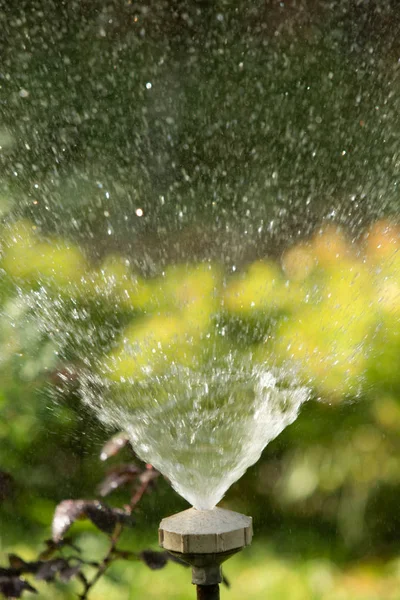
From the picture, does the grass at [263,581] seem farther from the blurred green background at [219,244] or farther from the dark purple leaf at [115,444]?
the dark purple leaf at [115,444]

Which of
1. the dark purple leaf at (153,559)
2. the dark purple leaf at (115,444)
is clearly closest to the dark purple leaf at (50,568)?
the dark purple leaf at (153,559)

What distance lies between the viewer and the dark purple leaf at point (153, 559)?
1497 mm

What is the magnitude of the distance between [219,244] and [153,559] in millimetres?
864

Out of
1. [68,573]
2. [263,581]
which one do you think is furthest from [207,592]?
[263,581]

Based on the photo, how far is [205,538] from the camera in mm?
933

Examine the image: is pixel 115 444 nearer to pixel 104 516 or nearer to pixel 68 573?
pixel 104 516

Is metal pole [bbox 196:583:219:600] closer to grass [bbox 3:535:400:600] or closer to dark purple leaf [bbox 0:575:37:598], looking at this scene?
dark purple leaf [bbox 0:575:37:598]

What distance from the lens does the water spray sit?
936 mm

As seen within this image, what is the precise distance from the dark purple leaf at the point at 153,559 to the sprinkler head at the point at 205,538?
1.83ft

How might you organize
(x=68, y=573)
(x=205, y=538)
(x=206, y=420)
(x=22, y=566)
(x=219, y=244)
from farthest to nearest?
1. (x=219, y=244)
2. (x=22, y=566)
3. (x=68, y=573)
4. (x=206, y=420)
5. (x=205, y=538)

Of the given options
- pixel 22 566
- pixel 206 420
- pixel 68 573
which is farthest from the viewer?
pixel 22 566

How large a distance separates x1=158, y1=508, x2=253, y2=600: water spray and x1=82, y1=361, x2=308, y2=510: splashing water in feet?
0.25

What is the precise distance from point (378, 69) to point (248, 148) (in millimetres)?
418

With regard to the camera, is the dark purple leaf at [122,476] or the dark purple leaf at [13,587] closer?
the dark purple leaf at [13,587]
